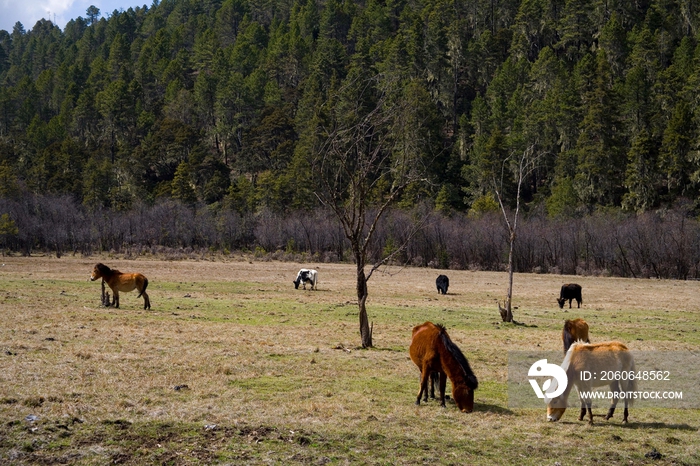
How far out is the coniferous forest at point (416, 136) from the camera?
246ft

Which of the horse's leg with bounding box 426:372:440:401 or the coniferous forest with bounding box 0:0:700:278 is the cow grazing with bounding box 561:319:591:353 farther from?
the coniferous forest with bounding box 0:0:700:278

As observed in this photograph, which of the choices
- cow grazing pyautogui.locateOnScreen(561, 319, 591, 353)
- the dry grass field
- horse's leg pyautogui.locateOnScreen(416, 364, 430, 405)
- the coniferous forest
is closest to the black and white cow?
the coniferous forest

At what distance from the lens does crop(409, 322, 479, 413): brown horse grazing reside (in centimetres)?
1074

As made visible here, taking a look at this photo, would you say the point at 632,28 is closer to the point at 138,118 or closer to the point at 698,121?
the point at 698,121

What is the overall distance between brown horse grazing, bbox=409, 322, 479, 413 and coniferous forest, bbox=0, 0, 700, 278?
3613cm

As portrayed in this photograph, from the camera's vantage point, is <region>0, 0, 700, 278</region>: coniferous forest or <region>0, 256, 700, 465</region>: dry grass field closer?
<region>0, 256, 700, 465</region>: dry grass field

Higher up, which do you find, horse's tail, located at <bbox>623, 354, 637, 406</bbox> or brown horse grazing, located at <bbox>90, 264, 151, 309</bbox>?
brown horse grazing, located at <bbox>90, 264, 151, 309</bbox>

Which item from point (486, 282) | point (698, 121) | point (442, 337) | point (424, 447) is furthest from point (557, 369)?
point (698, 121)

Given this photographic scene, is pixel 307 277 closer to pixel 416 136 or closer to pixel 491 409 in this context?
pixel 416 136

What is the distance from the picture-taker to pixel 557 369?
35.1 ft

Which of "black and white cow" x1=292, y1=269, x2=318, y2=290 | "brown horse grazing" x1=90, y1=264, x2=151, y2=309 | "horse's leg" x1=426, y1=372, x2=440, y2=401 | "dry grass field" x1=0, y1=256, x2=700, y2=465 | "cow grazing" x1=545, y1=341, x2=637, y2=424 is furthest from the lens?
"black and white cow" x1=292, y1=269, x2=318, y2=290

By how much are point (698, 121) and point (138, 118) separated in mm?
105365

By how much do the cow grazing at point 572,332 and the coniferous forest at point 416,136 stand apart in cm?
3203

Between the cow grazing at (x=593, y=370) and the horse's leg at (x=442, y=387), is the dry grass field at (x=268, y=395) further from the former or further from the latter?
the cow grazing at (x=593, y=370)
